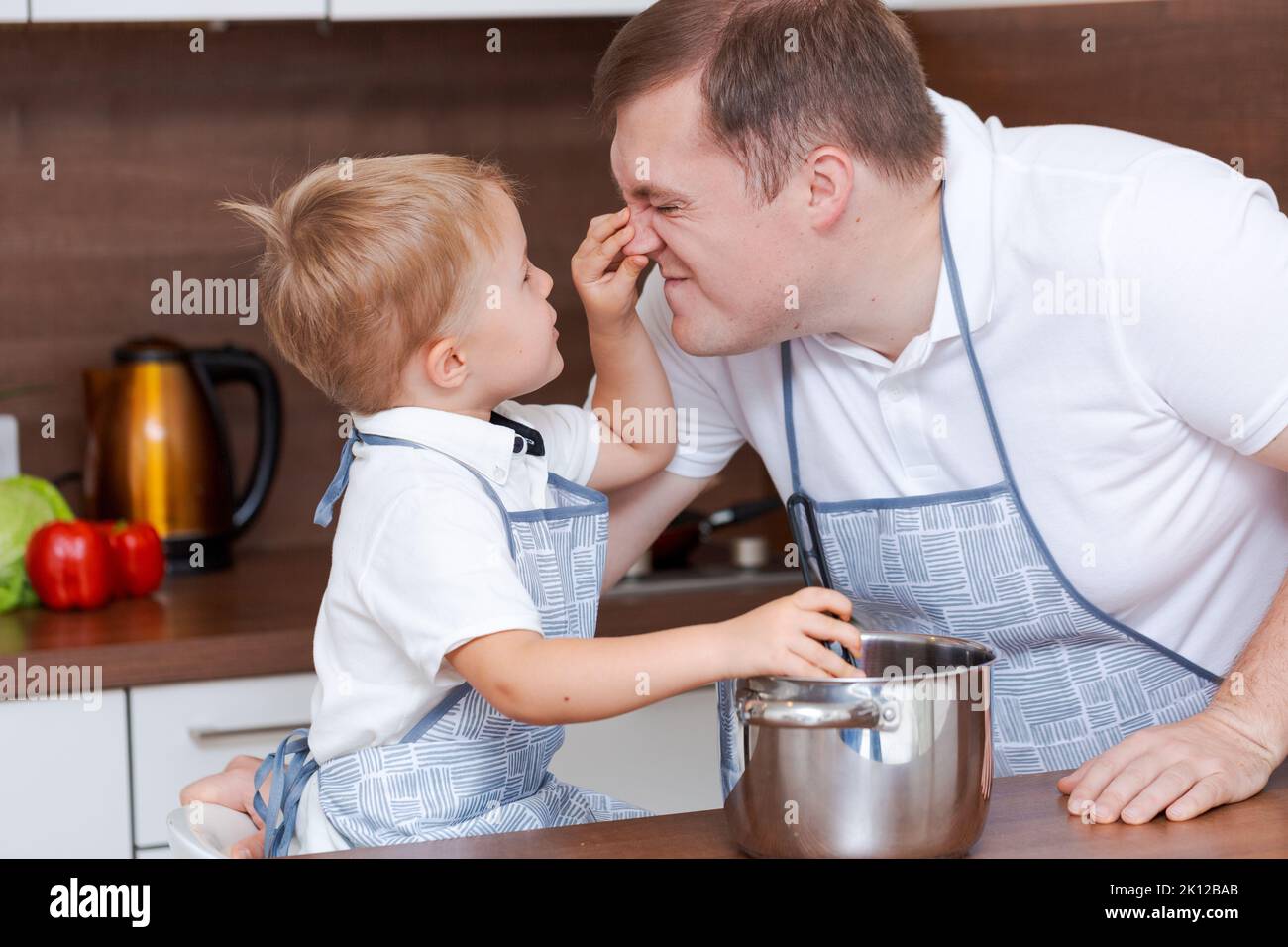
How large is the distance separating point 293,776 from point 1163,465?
74 cm

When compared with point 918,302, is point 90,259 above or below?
above

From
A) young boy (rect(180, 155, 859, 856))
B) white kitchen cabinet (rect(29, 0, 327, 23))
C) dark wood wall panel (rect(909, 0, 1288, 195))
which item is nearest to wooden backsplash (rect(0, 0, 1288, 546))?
dark wood wall panel (rect(909, 0, 1288, 195))

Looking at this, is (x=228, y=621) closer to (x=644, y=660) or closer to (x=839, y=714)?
(x=644, y=660)

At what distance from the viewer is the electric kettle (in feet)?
6.45

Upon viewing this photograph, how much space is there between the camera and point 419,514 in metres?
1.01

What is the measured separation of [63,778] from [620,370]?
0.82 metres

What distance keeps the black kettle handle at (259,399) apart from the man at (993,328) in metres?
0.90

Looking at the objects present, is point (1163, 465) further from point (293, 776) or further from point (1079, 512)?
point (293, 776)

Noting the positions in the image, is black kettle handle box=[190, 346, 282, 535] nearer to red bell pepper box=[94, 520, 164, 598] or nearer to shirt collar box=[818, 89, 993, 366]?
red bell pepper box=[94, 520, 164, 598]

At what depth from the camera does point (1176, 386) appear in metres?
1.16

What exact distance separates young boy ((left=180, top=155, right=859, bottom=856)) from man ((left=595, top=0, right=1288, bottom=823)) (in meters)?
0.18

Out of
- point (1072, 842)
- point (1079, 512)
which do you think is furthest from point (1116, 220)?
point (1072, 842)

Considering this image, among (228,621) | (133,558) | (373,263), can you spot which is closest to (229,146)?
(133,558)

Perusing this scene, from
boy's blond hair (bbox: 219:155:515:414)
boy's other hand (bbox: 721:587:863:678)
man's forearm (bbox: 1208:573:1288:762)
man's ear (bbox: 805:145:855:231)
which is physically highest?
man's ear (bbox: 805:145:855:231)
